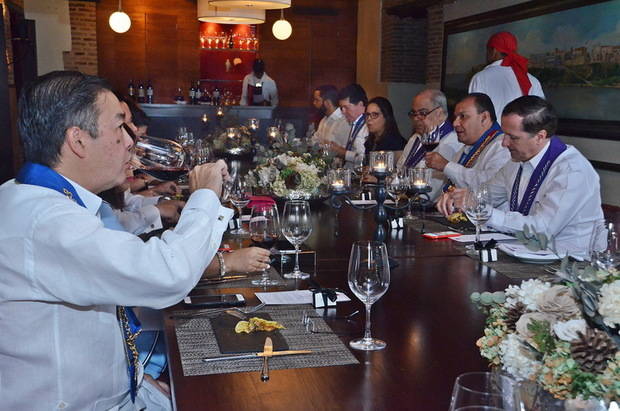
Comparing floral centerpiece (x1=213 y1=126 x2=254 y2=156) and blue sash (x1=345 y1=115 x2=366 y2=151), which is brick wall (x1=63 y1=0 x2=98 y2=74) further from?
floral centerpiece (x1=213 y1=126 x2=254 y2=156)

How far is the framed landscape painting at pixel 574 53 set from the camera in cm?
588

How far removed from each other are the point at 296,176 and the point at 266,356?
230cm

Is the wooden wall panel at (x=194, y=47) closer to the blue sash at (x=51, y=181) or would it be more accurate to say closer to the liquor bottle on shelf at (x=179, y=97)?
the liquor bottle on shelf at (x=179, y=97)

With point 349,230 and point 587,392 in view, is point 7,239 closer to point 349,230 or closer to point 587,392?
point 587,392

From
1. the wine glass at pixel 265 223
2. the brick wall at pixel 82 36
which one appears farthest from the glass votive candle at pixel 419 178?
the brick wall at pixel 82 36

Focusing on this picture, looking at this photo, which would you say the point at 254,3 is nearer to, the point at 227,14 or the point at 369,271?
the point at 227,14

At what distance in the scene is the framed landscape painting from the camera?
588 centimetres

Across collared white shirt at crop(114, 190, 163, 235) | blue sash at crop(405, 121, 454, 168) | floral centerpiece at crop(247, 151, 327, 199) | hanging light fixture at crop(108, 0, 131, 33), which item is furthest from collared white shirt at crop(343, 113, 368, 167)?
hanging light fixture at crop(108, 0, 131, 33)

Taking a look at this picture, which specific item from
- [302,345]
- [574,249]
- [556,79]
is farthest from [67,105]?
[556,79]

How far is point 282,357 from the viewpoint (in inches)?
59.0

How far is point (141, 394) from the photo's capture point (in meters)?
1.85

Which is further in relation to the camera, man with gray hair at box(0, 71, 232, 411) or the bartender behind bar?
the bartender behind bar

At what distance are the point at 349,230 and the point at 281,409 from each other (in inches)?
73.2

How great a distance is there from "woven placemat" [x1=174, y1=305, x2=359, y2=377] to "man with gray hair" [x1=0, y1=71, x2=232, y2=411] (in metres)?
0.14
